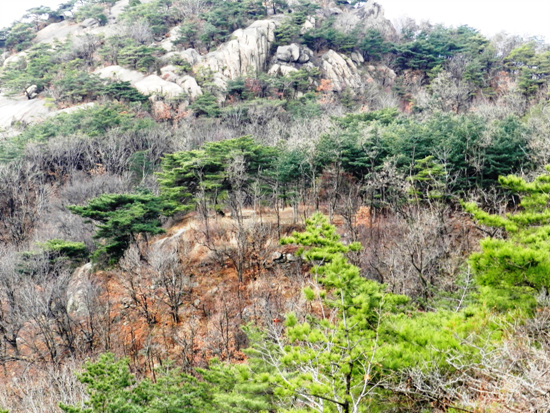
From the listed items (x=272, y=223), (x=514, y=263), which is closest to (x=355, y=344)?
(x=514, y=263)

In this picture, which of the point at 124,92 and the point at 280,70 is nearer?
the point at 124,92

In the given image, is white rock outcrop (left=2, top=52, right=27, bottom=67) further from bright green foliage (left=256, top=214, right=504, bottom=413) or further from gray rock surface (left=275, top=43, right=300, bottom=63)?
bright green foliage (left=256, top=214, right=504, bottom=413)

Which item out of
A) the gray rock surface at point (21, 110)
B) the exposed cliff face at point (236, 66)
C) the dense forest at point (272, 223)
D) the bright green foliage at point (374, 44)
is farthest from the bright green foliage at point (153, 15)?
the bright green foliage at point (374, 44)

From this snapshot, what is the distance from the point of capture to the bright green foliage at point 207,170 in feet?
76.6

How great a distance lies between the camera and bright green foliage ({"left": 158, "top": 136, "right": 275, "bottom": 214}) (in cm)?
2334

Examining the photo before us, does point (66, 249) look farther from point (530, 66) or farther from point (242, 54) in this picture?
point (530, 66)

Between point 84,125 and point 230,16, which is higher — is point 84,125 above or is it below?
below

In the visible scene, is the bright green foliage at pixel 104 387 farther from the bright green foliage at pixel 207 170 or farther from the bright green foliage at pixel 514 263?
the bright green foliage at pixel 207 170

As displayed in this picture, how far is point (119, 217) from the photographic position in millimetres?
20219

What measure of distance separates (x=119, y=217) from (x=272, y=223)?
9.93 metres

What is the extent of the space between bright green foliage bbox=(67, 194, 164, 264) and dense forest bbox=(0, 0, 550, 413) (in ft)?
0.57

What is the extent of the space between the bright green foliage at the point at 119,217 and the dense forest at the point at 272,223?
0.17 metres

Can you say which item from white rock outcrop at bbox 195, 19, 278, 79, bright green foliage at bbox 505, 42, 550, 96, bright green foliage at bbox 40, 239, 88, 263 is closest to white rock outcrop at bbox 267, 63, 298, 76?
white rock outcrop at bbox 195, 19, 278, 79

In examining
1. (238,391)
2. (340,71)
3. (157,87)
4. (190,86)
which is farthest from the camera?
(340,71)
